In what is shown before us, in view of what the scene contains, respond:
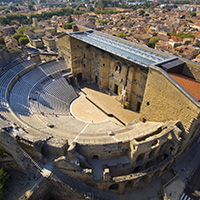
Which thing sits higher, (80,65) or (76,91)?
(80,65)

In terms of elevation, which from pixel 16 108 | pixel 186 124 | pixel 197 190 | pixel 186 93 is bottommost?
pixel 197 190

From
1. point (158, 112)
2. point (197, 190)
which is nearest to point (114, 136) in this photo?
point (158, 112)

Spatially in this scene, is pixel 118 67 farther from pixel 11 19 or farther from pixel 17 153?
pixel 11 19

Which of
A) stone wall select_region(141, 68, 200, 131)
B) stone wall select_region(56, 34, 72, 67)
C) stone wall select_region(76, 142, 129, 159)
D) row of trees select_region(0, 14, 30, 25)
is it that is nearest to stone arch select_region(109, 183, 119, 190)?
stone wall select_region(76, 142, 129, 159)

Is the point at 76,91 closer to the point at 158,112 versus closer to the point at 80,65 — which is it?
the point at 80,65

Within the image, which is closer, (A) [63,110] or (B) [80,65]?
(A) [63,110]

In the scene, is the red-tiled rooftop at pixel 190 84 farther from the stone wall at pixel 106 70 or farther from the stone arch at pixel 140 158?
the stone arch at pixel 140 158

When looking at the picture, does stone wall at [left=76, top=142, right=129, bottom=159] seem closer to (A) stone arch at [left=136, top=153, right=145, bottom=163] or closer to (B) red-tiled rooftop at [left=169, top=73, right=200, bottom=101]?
(A) stone arch at [left=136, top=153, right=145, bottom=163]

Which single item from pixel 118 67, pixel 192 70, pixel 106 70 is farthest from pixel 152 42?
pixel 192 70
